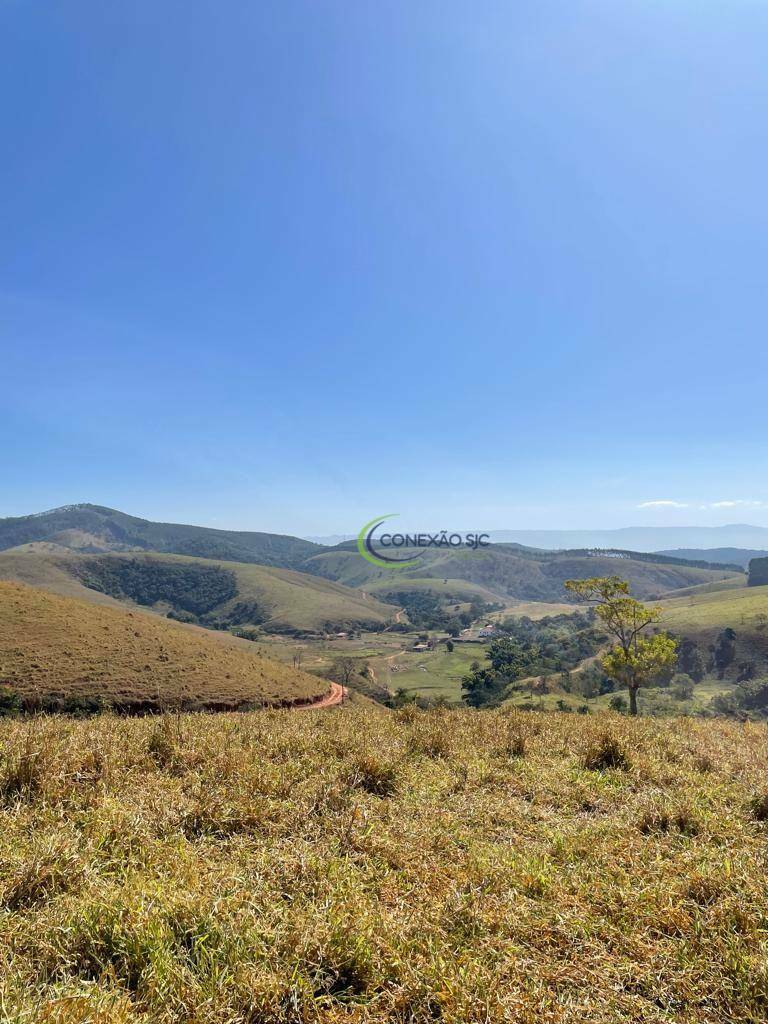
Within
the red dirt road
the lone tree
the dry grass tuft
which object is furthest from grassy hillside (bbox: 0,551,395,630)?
the dry grass tuft

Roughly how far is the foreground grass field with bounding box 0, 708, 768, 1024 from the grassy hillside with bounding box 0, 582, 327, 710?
22.5 m

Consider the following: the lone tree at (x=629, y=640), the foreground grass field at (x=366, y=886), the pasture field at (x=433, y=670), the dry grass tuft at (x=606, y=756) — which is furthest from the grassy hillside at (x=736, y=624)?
the foreground grass field at (x=366, y=886)

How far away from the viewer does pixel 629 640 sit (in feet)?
92.4

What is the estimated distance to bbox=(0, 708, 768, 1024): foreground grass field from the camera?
103 inches

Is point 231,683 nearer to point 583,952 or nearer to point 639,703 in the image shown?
point 583,952

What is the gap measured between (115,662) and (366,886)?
34.0m

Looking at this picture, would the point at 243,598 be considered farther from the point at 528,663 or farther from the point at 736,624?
the point at 736,624

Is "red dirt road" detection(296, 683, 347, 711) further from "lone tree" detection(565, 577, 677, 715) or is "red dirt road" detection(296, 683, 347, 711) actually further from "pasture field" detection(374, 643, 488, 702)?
"pasture field" detection(374, 643, 488, 702)

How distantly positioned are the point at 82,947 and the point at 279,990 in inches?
52.9

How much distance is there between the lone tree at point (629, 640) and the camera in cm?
2630

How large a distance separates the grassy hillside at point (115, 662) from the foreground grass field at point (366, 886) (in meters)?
22.5

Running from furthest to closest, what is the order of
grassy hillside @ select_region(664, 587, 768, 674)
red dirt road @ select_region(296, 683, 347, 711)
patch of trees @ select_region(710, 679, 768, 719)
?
grassy hillside @ select_region(664, 587, 768, 674)
patch of trees @ select_region(710, 679, 768, 719)
red dirt road @ select_region(296, 683, 347, 711)

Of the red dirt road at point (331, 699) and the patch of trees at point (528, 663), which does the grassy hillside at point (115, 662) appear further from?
the patch of trees at point (528, 663)

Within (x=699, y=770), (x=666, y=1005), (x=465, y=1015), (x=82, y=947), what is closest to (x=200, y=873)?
(x=82, y=947)
